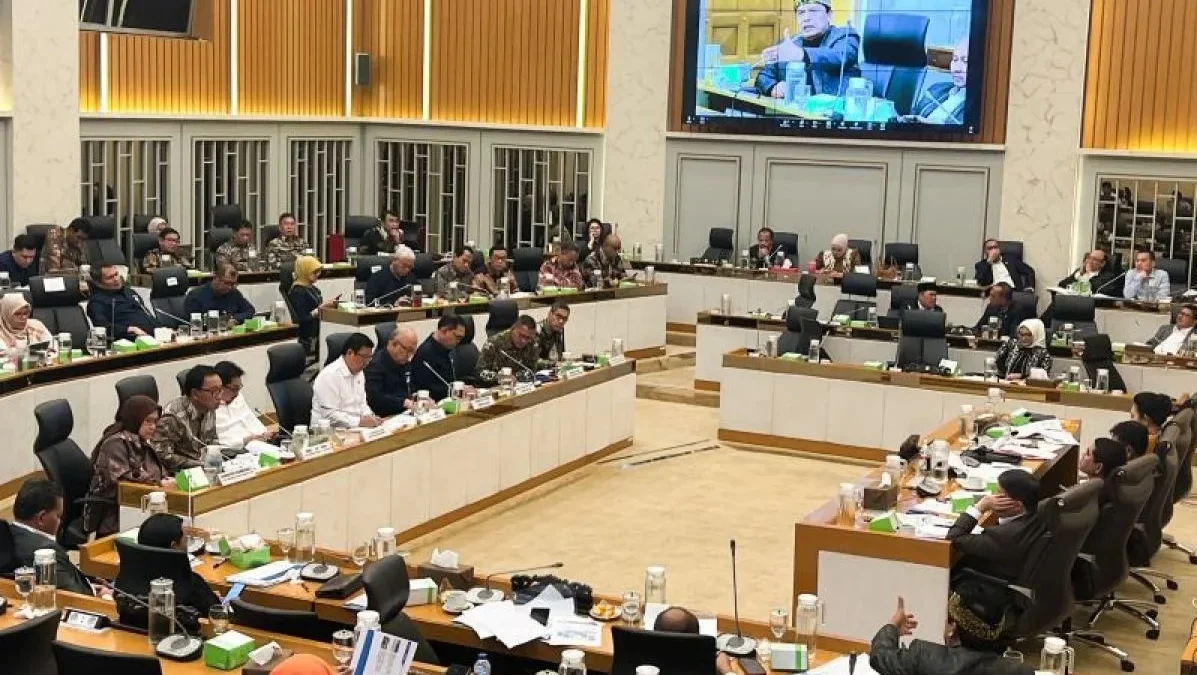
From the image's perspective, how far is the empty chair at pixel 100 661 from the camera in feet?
14.8

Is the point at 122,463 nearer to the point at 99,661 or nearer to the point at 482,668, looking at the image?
the point at 99,661

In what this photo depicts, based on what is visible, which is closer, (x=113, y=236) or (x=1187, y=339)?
(x=1187, y=339)

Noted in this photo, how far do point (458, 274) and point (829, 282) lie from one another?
384cm

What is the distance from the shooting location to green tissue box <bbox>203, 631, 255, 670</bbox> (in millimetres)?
5061

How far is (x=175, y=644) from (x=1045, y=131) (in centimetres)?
1333

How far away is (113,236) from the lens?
15.7 metres

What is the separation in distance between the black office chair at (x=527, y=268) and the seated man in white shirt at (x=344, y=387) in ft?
18.3

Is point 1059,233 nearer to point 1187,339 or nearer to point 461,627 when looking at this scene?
point 1187,339

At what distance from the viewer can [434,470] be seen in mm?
9102

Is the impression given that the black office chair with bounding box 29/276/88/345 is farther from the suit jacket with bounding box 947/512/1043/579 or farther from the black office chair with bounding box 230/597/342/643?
the suit jacket with bounding box 947/512/1043/579

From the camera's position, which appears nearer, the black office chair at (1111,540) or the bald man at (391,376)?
the black office chair at (1111,540)

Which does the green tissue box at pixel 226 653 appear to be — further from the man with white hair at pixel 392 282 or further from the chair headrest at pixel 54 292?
the man with white hair at pixel 392 282

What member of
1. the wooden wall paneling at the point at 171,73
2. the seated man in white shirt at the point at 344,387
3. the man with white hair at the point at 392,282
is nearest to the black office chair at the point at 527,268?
the man with white hair at the point at 392,282

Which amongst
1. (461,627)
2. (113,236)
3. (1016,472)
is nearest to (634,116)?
(113,236)
